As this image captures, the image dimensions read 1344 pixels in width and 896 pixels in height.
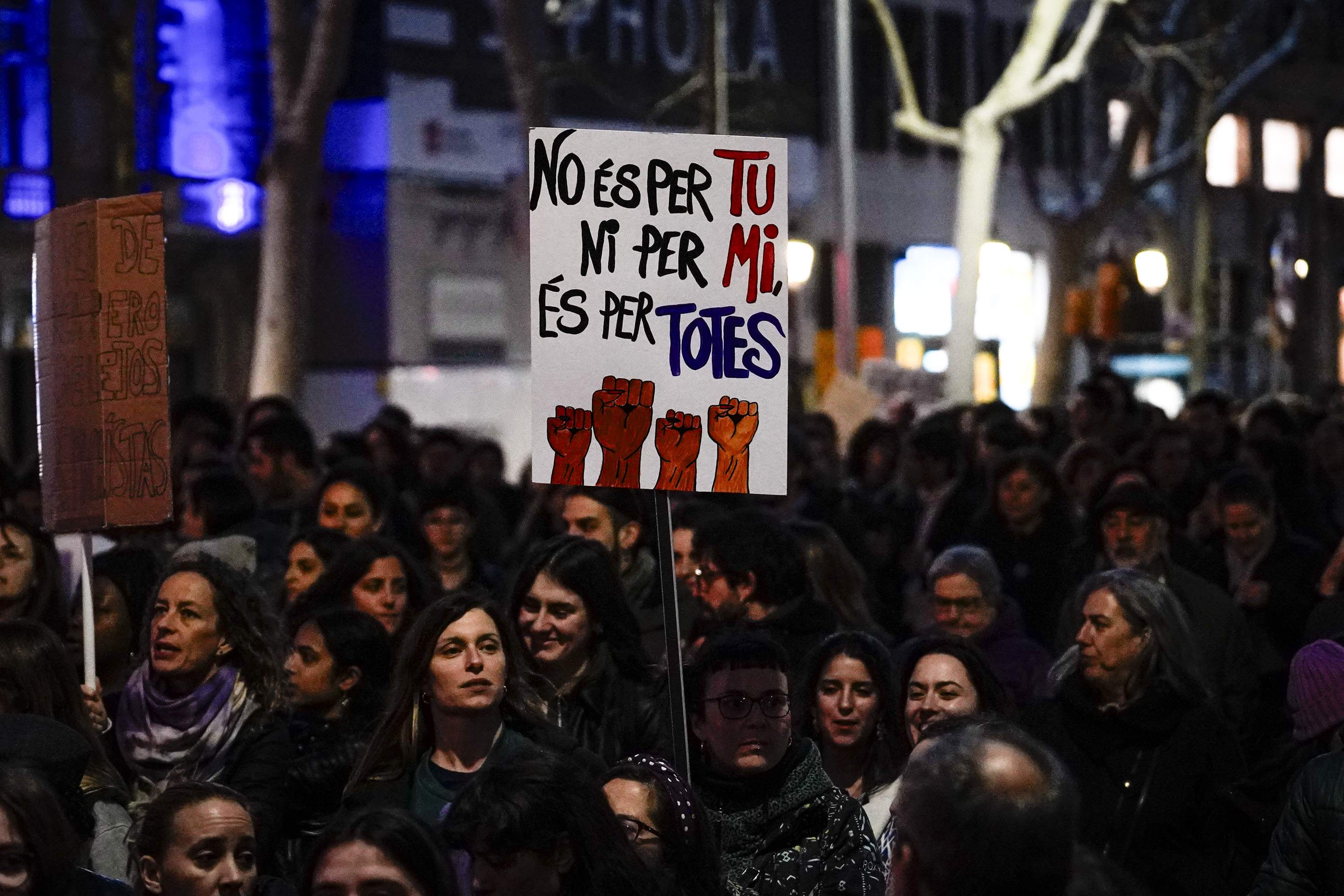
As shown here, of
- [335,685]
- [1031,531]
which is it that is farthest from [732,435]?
[1031,531]

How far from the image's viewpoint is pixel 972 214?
23062mm

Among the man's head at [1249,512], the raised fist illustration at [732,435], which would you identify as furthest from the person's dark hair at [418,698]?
the man's head at [1249,512]

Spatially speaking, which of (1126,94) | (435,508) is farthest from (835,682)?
(1126,94)

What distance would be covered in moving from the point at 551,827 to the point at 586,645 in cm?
217

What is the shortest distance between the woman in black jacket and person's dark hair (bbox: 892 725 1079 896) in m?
2.77

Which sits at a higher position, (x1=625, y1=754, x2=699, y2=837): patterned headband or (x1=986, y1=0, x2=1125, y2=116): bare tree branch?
(x1=986, y1=0, x2=1125, y2=116): bare tree branch

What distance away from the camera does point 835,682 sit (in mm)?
5551

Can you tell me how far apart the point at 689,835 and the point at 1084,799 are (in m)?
1.79

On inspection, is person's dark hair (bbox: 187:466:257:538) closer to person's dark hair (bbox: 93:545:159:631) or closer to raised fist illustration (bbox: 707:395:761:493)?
person's dark hair (bbox: 93:545:159:631)

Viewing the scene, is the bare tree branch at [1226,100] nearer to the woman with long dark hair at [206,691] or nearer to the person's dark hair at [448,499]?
the person's dark hair at [448,499]

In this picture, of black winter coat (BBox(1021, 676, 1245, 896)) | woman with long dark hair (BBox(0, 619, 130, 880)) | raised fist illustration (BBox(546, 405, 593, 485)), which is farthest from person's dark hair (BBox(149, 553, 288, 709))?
black winter coat (BBox(1021, 676, 1245, 896))

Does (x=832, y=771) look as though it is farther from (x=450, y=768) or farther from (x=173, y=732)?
(x=173, y=732)

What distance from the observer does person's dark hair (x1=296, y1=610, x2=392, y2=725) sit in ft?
18.9

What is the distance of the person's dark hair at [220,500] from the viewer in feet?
27.8
